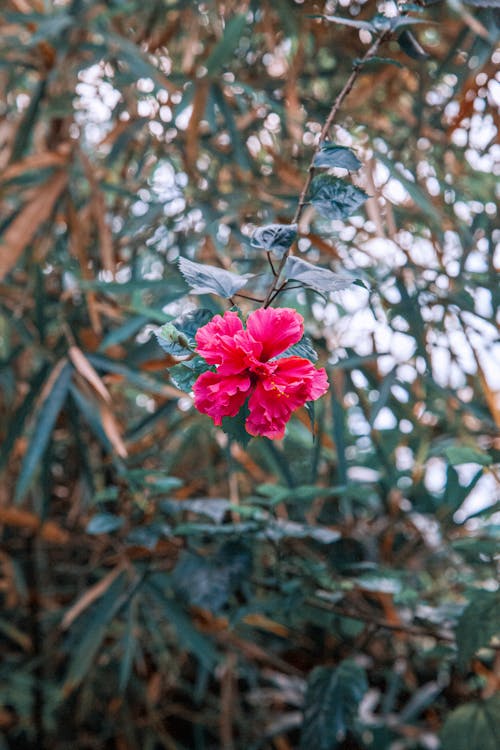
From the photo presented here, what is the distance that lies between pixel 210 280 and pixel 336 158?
0.12 m

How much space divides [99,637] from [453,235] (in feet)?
2.66

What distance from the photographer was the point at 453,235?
1151 millimetres

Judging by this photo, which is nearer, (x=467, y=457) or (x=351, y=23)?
(x=351, y=23)

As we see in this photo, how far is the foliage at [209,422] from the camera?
2.56ft

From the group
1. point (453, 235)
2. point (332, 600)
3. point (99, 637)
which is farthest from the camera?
point (453, 235)

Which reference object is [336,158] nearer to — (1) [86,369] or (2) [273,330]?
(2) [273,330]

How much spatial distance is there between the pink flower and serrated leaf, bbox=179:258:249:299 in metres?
0.03

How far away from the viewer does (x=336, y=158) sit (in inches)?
16.7

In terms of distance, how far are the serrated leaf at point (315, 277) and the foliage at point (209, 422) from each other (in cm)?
24

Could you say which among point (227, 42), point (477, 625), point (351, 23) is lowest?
point (477, 625)

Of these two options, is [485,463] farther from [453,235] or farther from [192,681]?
[192,681]

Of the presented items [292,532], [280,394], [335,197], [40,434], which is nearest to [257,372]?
Answer: [280,394]

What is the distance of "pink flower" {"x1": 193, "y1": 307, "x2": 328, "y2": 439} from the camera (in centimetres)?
34

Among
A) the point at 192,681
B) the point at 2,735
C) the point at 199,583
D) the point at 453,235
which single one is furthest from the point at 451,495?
the point at 2,735
